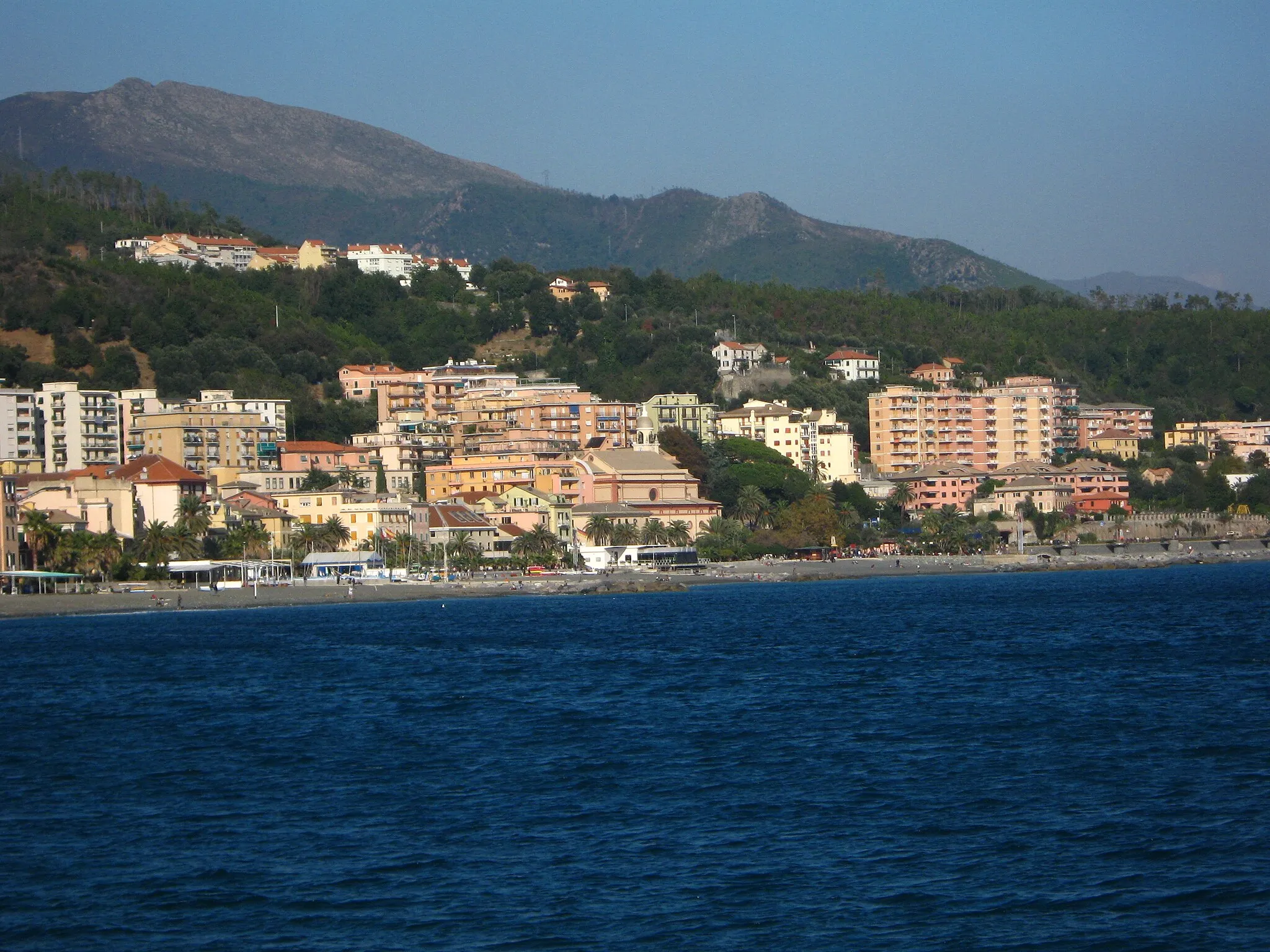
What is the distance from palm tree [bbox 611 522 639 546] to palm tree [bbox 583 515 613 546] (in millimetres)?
273

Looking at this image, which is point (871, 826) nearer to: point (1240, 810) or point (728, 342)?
point (1240, 810)

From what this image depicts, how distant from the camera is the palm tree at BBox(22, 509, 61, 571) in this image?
7675cm

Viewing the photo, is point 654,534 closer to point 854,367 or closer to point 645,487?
point 645,487

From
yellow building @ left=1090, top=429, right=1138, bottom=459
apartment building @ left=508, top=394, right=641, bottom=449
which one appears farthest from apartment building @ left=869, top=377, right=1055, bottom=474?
apartment building @ left=508, top=394, right=641, bottom=449

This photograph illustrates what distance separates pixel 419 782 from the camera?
25500 millimetres

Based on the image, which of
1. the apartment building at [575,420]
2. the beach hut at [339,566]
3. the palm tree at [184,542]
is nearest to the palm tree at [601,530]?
the apartment building at [575,420]

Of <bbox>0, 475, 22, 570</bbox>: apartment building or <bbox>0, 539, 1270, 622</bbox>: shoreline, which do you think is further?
<bbox>0, 475, 22, 570</bbox>: apartment building

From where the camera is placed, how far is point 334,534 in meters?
91.9

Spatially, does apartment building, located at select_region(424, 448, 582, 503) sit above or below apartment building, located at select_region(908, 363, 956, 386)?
below

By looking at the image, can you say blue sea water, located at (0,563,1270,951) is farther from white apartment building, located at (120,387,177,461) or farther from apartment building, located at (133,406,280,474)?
white apartment building, located at (120,387,177,461)

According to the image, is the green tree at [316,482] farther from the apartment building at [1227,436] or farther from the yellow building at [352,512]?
the apartment building at [1227,436]

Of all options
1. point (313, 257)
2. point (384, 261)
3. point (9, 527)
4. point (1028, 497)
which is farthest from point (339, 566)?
point (384, 261)

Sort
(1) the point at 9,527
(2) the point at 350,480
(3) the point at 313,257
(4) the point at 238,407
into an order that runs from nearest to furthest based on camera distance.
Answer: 1. (1) the point at 9,527
2. (2) the point at 350,480
3. (4) the point at 238,407
4. (3) the point at 313,257

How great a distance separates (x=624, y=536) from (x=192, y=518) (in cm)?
2695
